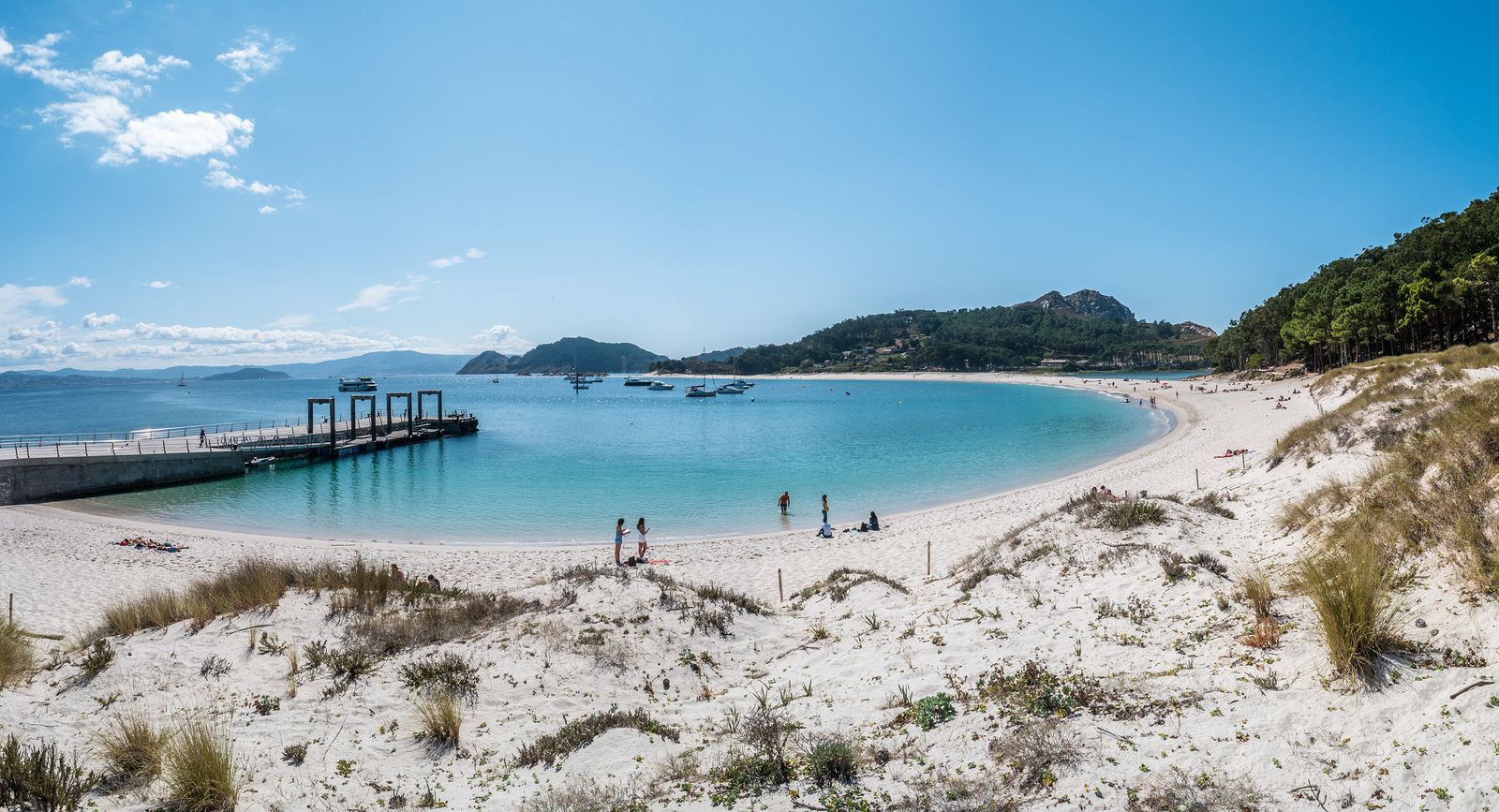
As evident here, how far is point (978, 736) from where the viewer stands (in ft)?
18.4

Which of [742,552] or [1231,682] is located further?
[742,552]

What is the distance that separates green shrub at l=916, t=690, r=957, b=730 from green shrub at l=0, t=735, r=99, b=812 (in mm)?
6776

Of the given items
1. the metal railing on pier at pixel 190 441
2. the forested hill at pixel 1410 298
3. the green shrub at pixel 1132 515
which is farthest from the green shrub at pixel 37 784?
the forested hill at pixel 1410 298

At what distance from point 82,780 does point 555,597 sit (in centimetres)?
598

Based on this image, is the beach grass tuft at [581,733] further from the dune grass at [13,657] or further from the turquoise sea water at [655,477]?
the turquoise sea water at [655,477]

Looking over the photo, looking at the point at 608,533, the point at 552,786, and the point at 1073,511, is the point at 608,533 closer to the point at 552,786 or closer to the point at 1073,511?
the point at 1073,511

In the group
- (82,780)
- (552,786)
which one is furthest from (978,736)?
(82,780)

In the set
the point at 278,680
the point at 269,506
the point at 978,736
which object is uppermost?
the point at 978,736

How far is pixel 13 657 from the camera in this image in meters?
7.92

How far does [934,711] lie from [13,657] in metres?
10.6

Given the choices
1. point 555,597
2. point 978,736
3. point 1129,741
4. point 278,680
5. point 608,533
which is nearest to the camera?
point 1129,741

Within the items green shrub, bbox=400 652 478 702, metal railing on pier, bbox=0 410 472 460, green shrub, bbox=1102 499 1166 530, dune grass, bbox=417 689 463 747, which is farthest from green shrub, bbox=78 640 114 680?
metal railing on pier, bbox=0 410 472 460

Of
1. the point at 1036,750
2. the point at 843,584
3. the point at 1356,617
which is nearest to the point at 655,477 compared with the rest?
the point at 843,584

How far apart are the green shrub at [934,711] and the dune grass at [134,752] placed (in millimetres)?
6499
